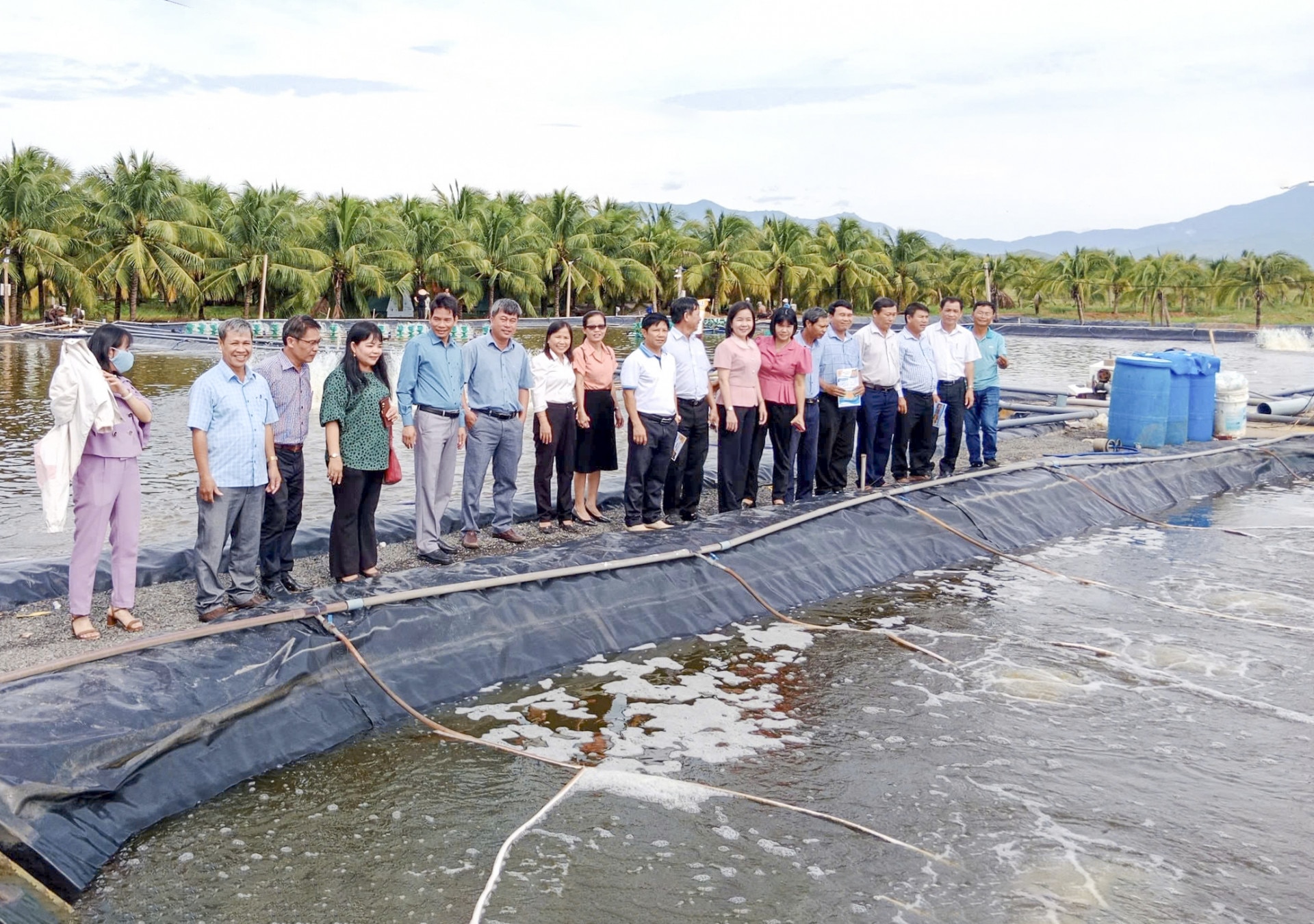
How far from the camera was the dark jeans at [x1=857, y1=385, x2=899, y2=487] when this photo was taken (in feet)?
30.0

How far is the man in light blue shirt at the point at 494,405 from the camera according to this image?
6930mm

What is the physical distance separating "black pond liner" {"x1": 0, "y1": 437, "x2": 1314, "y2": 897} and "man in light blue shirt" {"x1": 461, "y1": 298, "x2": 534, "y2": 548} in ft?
2.47

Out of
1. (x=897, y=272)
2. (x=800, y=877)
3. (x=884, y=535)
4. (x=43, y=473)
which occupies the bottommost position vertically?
(x=800, y=877)

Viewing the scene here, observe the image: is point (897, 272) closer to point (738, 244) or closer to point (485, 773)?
point (738, 244)

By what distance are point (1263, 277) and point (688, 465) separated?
157ft

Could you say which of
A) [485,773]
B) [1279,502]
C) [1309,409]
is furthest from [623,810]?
[1309,409]

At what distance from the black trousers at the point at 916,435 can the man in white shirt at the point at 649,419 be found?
2738mm

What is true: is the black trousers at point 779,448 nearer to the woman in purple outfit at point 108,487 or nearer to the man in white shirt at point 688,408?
the man in white shirt at point 688,408

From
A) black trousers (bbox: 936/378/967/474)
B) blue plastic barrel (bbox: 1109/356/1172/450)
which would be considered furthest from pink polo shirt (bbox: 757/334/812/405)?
blue plastic barrel (bbox: 1109/356/1172/450)

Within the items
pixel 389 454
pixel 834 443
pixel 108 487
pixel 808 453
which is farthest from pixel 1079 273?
pixel 108 487

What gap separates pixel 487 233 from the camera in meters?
40.7

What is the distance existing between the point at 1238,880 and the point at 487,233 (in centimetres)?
3904

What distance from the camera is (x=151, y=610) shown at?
18.4 ft

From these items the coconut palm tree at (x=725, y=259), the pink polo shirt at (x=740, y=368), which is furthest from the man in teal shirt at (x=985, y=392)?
the coconut palm tree at (x=725, y=259)
